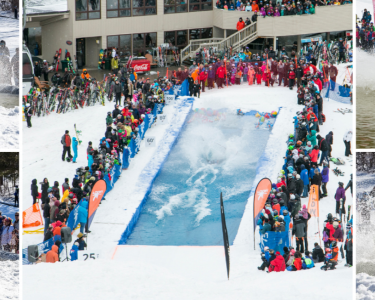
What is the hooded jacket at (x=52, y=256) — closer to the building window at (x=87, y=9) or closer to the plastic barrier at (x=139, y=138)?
the plastic barrier at (x=139, y=138)

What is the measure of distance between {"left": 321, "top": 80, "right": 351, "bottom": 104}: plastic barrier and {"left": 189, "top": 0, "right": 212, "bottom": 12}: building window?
11.1 meters

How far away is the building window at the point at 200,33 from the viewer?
35.2 meters

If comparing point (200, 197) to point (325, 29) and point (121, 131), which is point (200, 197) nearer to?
point (121, 131)

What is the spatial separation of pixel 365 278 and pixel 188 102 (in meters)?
13.8

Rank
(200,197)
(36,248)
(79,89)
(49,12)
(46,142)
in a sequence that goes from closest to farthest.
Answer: (36,248) → (200,197) → (46,142) → (79,89) → (49,12)

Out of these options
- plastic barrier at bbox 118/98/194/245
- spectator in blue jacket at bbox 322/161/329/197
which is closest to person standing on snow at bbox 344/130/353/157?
spectator in blue jacket at bbox 322/161/329/197

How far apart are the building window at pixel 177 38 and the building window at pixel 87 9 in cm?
357

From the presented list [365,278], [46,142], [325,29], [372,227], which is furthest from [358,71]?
[325,29]

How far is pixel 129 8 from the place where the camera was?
33812mm

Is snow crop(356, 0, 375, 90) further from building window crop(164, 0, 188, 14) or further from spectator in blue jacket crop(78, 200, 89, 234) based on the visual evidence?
building window crop(164, 0, 188, 14)

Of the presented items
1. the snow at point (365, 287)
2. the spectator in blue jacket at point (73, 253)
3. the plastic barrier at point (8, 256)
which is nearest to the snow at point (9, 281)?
the plastic barrier at point (8, 256)

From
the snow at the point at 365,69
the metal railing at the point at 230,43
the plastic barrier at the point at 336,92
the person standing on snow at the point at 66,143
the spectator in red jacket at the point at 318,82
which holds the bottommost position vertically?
the person standing on snow at the point at 66,143

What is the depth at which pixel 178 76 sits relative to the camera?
88.1ft

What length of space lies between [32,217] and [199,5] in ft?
65.5
